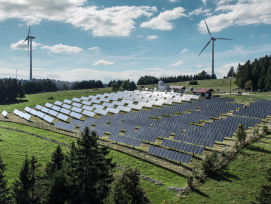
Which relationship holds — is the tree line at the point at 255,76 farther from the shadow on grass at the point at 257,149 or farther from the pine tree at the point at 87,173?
the pine tree at the point at 87,173

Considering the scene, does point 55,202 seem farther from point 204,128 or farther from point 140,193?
point 204,128

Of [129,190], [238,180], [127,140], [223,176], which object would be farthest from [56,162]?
[238,180]

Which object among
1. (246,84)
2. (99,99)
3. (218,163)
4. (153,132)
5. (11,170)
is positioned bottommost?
(11,170)

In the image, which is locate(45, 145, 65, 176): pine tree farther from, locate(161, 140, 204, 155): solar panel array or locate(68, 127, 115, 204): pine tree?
locate(161, 140, 204, 155): solar panel array

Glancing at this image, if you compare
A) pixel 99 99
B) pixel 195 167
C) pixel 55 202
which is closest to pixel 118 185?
pixel 55 202

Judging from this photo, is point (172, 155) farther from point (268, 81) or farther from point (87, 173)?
point (268, 81)

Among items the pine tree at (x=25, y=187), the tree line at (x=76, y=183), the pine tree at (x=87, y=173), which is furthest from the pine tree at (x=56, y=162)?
the pine tree at (x=87, y=173)
